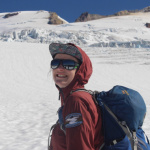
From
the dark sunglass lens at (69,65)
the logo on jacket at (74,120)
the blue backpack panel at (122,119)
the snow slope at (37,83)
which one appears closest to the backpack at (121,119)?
the blue backpack panel at (122,119)

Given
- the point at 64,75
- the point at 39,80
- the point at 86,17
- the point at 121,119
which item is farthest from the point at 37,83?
the point at 86,17

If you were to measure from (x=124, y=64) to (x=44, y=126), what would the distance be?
1530cm

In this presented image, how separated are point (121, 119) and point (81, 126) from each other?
260mm

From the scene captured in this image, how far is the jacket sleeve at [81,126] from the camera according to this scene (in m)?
1.06

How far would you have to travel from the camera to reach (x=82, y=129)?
107cm

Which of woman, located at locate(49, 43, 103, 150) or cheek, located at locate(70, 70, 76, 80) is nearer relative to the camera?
woman, located at locate(49, 43, 103, 150)

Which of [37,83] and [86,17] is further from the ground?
[86,17]

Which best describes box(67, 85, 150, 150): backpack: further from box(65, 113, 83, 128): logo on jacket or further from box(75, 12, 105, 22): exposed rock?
box(75, 12, 105, 22): exposed rock

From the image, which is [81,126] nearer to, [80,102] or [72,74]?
[80,102]

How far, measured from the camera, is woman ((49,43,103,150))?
1.07 metres

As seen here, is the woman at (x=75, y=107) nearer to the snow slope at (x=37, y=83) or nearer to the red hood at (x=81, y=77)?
the red hood at (x=81, y=77)

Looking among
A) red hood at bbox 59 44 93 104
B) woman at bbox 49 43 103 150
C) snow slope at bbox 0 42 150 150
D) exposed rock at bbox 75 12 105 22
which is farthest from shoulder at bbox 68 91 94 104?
exposed rock at bbox 75 12 105 22

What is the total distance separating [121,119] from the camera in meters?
1.18

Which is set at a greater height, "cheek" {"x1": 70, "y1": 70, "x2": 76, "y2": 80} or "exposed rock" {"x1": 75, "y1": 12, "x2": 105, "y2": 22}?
"exposed rock" {"x1": 75, "y1": 12, "x2": 105, "y2": 22}
